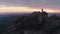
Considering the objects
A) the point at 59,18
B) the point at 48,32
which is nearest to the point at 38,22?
the point at 48,32

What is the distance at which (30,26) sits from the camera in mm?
70625

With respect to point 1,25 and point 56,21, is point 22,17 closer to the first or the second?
point 56,21

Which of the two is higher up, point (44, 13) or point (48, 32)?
point (44, 13)

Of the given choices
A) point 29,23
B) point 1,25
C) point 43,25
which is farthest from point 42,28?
point 1,25

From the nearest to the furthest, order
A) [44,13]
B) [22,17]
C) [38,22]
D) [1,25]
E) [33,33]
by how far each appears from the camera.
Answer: [33,33] < [38,22] < [44,13] < [22,17] < [1,25]

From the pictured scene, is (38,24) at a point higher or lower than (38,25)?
higher

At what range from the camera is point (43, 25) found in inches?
2776

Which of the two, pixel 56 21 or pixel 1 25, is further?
pixel 1 25

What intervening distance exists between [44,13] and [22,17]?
11061 mm

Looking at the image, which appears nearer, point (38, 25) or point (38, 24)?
point (38, 25)

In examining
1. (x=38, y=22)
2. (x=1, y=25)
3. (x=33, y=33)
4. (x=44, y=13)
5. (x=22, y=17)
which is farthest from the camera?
(x=1, y=25)

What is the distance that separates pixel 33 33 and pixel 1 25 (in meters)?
61.5

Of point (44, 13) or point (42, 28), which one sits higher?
point (44, 13)

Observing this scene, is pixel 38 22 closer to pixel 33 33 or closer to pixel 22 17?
pixel 33 33
